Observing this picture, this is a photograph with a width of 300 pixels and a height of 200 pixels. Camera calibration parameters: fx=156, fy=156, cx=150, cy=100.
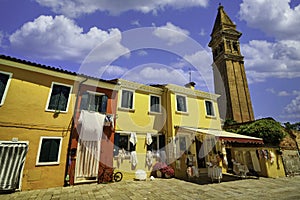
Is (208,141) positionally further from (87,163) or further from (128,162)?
(87,163)

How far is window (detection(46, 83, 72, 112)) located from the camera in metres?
10.5

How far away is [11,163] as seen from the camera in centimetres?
866

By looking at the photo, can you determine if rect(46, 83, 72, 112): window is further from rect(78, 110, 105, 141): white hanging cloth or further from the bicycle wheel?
the bicycle wheel

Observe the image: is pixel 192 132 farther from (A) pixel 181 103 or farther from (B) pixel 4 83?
(B) pixel 4 83

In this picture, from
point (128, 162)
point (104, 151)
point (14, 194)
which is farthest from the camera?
point (128, 162)

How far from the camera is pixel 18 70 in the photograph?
9.84 meters

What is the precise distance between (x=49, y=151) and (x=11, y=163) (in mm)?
1805

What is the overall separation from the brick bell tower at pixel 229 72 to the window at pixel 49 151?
37.8 meters

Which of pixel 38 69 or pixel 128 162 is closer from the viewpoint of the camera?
pixel 38 69

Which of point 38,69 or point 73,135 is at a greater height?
point 38,69

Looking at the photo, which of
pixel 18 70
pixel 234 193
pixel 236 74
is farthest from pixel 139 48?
pixel 236 74

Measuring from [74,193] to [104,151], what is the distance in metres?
3.44

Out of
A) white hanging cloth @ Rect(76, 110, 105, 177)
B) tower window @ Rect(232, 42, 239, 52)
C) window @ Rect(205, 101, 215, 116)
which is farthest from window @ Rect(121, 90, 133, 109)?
tower window @ Rect(232, 42, 239, 52)

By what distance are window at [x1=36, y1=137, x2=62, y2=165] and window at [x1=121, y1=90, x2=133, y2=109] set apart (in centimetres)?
567
